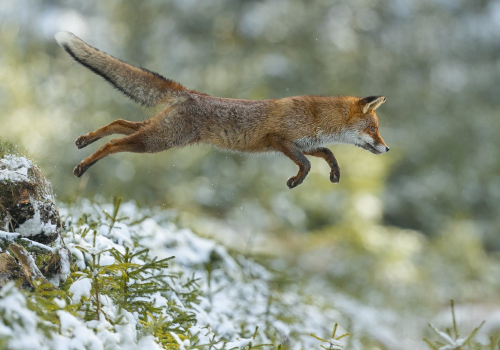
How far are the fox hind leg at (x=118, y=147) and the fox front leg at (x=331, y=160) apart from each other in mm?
1440

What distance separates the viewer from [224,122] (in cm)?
349

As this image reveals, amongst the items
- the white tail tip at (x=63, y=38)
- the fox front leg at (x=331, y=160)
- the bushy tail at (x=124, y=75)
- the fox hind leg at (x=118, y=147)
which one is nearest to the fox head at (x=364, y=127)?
the fox front leg at (x=331, y=160)

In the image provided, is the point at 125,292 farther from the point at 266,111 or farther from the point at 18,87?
the point at 18,87

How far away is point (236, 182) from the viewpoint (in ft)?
35.7

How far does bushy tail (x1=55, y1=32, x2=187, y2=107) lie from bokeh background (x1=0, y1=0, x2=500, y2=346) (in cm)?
436

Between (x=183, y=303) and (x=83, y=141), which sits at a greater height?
(x=83, y=141)

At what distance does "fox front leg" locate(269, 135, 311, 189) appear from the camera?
358 cm

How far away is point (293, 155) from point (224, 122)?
0.58 metres

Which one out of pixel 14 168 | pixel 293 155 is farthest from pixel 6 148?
pixel 293 155

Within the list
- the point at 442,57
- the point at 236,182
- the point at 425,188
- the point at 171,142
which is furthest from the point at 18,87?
the point at 442,57

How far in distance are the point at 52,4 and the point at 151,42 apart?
3769 millimetres

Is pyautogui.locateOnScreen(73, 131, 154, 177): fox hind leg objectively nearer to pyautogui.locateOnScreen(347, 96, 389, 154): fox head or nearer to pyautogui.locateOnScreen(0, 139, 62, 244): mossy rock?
pyautogui.locateOnScreen(0, 139, 62, 244): mossy rock

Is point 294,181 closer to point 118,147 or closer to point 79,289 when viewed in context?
point 118,147

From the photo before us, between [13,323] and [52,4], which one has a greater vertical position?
[52,4]
